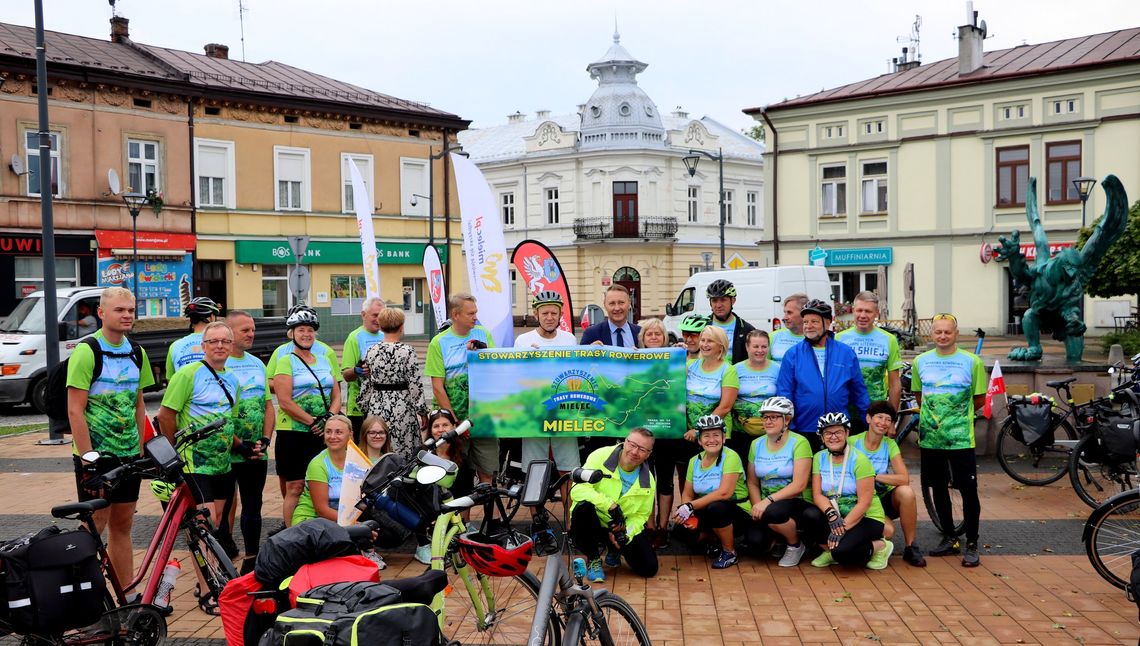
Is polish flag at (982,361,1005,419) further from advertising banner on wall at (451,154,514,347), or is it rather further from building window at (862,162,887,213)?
building window at (862,162,887,213)

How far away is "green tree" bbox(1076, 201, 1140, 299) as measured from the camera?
2275 centimetres

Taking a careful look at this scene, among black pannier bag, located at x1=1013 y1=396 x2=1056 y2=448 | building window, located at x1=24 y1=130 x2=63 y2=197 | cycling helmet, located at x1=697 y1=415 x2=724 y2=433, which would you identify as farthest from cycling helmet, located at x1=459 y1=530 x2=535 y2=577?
building window, located at x1=24 y1=130 x2=63 y2=197

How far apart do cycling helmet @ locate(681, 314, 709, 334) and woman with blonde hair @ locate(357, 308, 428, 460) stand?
7.03 ft

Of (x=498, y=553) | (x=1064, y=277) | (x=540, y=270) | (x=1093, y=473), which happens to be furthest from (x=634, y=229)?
(x=498, y=553)

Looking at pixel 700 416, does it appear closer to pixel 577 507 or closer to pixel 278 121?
pixel 577 507

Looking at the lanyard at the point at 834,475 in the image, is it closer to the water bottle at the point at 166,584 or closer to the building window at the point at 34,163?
the water bottle at the point at 166,584

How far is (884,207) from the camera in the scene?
3644cm

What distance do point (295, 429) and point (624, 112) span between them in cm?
4691

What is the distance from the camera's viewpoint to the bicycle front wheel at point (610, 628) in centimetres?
396

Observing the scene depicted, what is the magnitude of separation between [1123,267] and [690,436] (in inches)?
757

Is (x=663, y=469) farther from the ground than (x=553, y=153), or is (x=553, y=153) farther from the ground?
(x=553, y=153)

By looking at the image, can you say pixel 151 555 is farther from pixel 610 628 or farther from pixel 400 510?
pixel 610 628

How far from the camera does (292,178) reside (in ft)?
113

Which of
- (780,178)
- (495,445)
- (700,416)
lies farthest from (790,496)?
(780,178)
